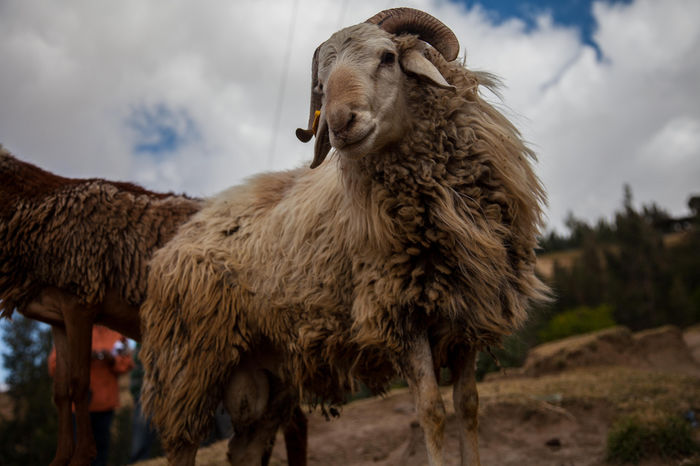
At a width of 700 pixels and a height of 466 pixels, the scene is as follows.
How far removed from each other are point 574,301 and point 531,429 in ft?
119

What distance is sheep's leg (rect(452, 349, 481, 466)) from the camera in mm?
2875

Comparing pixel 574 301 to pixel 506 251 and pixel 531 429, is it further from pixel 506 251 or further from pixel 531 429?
pixel 506 251

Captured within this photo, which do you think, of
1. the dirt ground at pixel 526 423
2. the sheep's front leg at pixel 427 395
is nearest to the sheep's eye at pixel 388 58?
the sheep's front leg at pixel 427 395

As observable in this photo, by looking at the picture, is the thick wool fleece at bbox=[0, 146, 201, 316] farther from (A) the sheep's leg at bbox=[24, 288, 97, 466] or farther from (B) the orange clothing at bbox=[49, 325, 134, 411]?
(B) the orange clothing at bbox=[49, 325, 134, 411]

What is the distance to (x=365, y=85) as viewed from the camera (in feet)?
9.11

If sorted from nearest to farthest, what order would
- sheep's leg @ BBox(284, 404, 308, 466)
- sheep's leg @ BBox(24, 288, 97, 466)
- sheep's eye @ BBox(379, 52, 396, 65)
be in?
sheep's eye @ BBox(379, 52, 396, 65), sheep's leg @ BBox(24, 288, 97, 466), sheep's leg @ BBox(284, 404, 308, 466)

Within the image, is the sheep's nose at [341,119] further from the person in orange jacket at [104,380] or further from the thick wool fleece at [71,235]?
the person in orange jacket at [104,380]

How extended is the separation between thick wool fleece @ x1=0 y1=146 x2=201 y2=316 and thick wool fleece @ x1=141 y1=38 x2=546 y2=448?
316 millimetres

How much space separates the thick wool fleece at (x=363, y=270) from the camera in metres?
2.88

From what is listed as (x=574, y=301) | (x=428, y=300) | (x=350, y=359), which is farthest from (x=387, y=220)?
(x=574, y=301)

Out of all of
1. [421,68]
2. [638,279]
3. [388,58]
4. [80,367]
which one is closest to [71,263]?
[80,367]

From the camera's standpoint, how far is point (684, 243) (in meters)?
45.0

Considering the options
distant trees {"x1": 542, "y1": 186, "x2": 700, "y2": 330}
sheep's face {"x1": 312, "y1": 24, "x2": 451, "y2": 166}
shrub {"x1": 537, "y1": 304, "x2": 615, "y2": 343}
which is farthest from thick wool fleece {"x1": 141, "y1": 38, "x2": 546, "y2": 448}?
distant trees {"x1": 542, "y1": 186, "x2": 700, "y2": 330}

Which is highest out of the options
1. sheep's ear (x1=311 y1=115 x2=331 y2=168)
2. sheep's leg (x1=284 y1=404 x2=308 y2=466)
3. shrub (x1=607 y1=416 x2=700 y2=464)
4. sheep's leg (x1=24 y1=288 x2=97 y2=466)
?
sheep's ear (x1=311 y1=115 x2=331 y2=168)
